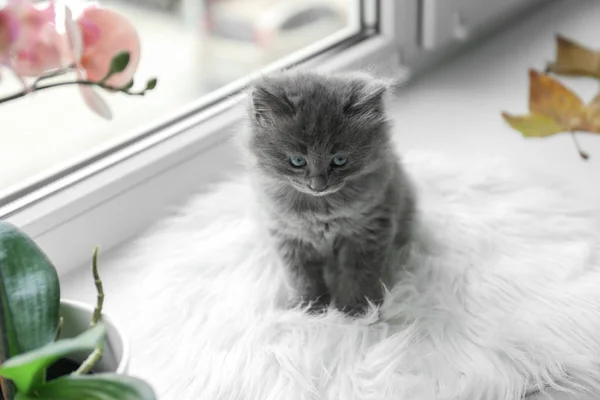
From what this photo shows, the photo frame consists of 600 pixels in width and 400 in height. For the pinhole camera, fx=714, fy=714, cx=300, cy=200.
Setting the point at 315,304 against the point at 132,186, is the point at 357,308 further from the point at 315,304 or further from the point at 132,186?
the point at 132,186

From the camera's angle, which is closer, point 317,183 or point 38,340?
point 38,340

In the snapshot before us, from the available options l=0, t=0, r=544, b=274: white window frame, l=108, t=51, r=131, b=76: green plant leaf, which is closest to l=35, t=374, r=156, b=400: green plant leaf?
l=108, t=51, r=131, b=76: green plant leaf

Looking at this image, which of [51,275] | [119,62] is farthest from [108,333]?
[119,62]

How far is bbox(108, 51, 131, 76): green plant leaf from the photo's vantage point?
512mm

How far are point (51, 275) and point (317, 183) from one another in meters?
0.33

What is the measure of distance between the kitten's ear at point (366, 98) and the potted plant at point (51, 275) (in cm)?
28

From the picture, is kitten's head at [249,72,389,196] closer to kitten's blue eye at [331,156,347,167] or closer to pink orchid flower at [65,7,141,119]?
kitten's blue eye at [331,156,347,167]

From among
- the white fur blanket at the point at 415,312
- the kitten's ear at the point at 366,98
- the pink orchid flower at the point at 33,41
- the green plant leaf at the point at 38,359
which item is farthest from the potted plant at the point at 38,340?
the kitten's ear at the point at 366,98

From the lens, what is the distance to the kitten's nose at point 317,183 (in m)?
0.77

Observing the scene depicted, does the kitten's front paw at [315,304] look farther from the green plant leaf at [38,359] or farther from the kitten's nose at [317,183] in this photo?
the green plant leaf at [38,359]

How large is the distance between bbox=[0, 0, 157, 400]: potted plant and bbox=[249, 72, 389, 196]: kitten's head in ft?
0.77

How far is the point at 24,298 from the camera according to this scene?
51 cm

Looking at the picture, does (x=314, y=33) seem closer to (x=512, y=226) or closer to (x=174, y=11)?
(x=174, y=11)

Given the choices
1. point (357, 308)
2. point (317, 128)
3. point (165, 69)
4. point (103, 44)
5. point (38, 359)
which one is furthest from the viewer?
point (165, 69)
